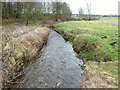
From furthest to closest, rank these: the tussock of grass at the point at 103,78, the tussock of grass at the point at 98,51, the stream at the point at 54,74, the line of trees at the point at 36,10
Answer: the line of trees at the point at 36,10, the tussock of grass at the point at 98,51, the stream at the point at 54,74, the tussock of grass at the point at 103,78

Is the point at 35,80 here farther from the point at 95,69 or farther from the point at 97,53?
the point at 97,53

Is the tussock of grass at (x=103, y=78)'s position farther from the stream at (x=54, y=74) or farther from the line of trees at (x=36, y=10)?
the line of trees at (x=36, y=10)

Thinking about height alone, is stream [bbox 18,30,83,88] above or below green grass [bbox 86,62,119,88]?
below

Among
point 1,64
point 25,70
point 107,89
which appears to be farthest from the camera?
point 25,70

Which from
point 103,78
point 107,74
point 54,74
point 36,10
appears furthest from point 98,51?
point 36,10

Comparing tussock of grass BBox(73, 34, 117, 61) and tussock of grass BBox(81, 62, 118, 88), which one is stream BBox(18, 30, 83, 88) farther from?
tussock of grass BBox(73, 34, 117, 61)

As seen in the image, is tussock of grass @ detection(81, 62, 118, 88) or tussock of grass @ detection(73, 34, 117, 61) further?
tussock of grass @ detection(73, 34, 117, 61)

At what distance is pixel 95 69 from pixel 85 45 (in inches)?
285

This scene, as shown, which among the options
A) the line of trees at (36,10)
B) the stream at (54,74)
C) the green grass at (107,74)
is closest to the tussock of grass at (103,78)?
the green grass at (107,74)

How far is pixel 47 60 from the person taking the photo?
493 inches

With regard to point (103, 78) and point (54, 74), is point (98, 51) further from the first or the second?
point (54, 74)

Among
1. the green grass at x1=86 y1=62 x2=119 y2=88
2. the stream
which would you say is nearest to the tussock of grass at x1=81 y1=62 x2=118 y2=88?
the green grass at x1=86 y1=62 x2=119 y2=88

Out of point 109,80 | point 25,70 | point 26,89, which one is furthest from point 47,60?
point 109,80

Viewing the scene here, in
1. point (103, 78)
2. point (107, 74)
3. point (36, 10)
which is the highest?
point (36, 10)
